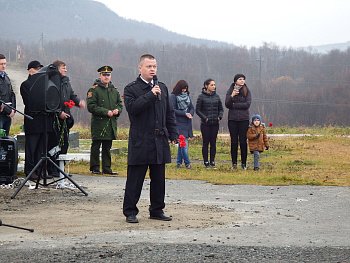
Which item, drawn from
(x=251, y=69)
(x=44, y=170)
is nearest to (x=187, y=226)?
(x=44, y=170)

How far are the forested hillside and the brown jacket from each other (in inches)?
2465

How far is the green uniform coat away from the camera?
14.6m

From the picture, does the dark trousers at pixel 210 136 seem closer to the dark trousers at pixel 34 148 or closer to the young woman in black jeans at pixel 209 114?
the young woman in black jeans at pixel 209 114

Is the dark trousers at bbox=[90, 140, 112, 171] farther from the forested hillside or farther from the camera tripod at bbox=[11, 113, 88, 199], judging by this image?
the forested hillside

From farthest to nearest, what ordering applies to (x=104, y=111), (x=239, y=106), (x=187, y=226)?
(x=239, y=106), (x=104, y=111), (x=187, y=226)

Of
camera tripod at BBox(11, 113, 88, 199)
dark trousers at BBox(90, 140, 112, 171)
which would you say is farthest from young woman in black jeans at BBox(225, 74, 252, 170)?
camera tripod at BBox(11, 113, 88, 199)

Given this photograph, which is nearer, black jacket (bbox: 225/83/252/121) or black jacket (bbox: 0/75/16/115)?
black jacket (bbox: 0/75/16/115)

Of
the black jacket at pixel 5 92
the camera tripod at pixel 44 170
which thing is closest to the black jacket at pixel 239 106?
the black jacket at pixel 5 92

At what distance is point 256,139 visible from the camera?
16.3 metres

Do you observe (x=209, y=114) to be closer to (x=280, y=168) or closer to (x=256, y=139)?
(x=256, y=139)

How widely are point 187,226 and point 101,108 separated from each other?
6150 millimetres

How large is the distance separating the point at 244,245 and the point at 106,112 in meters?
7.36

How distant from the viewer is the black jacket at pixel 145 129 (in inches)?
Result: 368

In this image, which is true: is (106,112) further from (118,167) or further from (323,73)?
(323,73)
